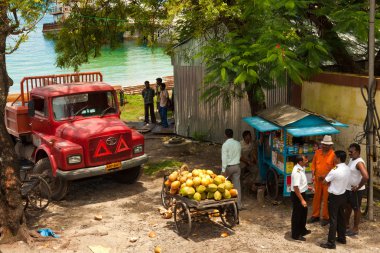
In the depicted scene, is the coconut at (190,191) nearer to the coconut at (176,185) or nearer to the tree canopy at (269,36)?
the coconut at (176,185)

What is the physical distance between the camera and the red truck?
10820 mm

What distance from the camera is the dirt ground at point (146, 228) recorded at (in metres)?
8.59

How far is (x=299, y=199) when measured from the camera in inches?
335

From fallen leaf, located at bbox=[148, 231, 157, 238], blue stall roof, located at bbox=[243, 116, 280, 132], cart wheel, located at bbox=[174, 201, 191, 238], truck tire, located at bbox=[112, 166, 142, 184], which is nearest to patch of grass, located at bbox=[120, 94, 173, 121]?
truck tire, located at bbox=[112, 166, 142, 184]

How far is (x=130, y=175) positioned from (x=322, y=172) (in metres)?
5.18

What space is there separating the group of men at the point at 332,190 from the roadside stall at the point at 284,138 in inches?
27.5

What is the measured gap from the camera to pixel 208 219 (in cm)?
960

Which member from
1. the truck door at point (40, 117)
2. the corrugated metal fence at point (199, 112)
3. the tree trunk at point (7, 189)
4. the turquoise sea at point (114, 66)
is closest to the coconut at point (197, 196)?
the tree trunk at point (7, 189)

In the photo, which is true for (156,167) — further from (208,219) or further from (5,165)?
(5,165)

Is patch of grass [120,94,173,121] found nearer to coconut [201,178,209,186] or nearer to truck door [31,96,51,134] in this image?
truck door [31,96,51,134]

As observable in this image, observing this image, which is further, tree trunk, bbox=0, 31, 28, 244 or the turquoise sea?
the turquoise sea

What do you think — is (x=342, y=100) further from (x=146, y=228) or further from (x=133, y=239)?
(x=133, y=239)

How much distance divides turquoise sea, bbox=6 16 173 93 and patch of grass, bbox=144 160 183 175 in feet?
105

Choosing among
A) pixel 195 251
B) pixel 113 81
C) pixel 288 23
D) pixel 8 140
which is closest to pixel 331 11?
pixel 288 23
